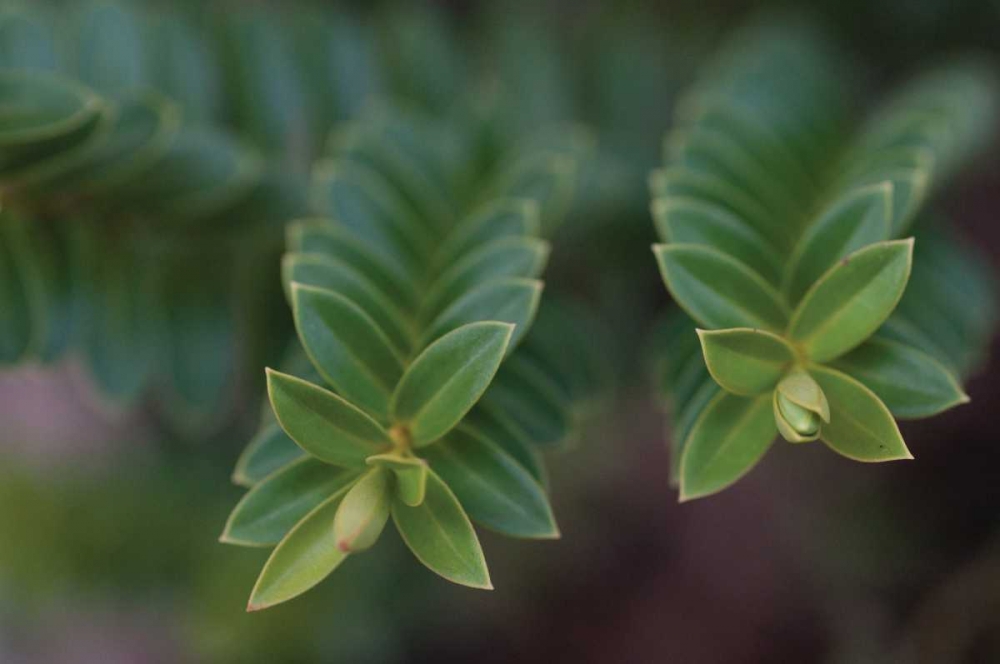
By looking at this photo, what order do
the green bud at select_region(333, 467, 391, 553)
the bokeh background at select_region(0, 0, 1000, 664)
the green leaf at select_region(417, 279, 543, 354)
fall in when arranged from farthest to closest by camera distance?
the bokeh background at select_region(0, 0, 1000, 664) → the green leaf at select_region(417, 279, 543, 354) → the green bud at select_region(333, 467, 391, 553)

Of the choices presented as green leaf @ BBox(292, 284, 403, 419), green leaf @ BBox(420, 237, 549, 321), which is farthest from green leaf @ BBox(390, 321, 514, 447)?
green leaf @ BBox(420, 237, 549, 321)

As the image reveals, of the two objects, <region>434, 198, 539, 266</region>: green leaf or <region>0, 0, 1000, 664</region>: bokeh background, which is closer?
<region>434, 198, 539, 266</region>: green leaf

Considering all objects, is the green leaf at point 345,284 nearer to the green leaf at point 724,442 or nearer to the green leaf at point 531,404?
the green leaf at point 531,404

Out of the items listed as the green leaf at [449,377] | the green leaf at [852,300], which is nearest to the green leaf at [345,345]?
the green leaf at [449,377]

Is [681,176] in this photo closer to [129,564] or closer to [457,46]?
[457,46]

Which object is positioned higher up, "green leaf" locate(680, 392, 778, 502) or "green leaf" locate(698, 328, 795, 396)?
"green leaf" locate(698, 328, 795, 396)

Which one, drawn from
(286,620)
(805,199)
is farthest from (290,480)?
(286,620)

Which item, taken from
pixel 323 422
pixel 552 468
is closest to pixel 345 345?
pixel 323 422

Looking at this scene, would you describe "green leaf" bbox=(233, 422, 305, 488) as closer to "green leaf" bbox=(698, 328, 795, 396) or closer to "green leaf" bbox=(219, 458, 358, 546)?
"green leaf" bbox=(219, 458, 358, 546)
